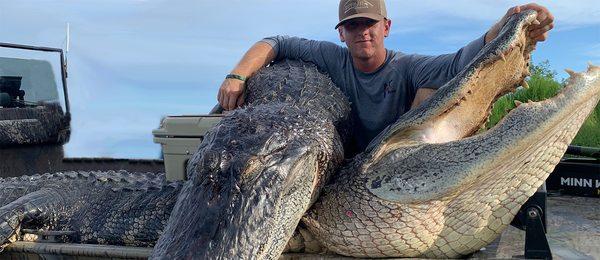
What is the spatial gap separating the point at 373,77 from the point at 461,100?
1073 millimetres

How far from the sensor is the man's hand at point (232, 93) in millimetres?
3395

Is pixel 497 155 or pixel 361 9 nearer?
pixel 497 155

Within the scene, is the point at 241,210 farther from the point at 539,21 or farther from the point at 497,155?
the point at 539,21

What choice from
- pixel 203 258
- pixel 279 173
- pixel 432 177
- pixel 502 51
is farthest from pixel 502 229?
pixel 203 258

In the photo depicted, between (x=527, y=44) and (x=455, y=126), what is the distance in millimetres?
518

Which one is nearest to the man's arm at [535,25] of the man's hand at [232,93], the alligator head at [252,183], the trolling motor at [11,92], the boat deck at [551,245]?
the alligator head at [252,183]

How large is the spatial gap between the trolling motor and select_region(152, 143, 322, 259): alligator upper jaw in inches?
180

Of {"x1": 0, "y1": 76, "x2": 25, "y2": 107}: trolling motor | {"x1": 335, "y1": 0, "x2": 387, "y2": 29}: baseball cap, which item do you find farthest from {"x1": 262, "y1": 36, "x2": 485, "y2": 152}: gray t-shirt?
{"x1": 0, "y1": 76, "x2": 25, "y2": 107}: trolling motor

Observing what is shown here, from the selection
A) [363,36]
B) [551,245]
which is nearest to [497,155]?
[551,245]

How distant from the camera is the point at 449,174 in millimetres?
2217

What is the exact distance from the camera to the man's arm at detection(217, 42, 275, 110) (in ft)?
11.2

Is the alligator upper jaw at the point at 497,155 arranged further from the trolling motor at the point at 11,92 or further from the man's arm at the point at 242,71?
the trolling motor at the point at 11,92

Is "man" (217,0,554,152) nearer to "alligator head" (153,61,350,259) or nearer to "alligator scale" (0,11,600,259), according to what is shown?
Result: "alligator scale" (0,11,600,259)

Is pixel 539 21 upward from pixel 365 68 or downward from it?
upward
